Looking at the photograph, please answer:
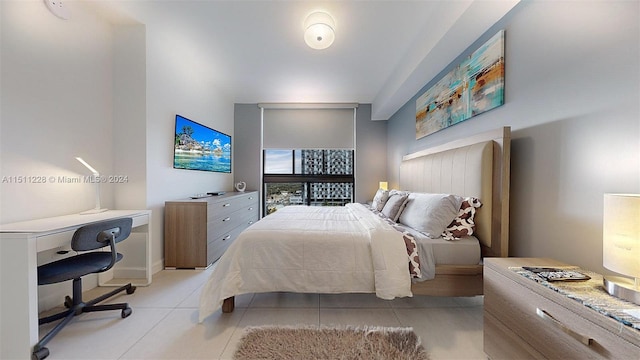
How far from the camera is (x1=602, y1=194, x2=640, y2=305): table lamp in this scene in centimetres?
82

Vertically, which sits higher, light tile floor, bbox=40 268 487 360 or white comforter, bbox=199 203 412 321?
white comforter, bbox=199 203 412 321

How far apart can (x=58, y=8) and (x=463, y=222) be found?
3651mm

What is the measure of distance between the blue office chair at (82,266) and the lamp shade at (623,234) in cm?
264

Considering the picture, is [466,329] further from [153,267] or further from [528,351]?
[153,267]

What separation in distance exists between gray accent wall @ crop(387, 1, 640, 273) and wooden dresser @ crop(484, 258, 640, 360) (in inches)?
11.3

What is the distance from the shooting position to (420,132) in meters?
3.24

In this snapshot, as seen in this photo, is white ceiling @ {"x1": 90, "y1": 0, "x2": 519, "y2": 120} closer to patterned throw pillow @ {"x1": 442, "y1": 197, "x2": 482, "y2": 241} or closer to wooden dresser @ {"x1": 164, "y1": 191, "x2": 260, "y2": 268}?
patterned throw pillow @ {"x1": 442, "y1": 197, "x2": 482, "y2": 241}

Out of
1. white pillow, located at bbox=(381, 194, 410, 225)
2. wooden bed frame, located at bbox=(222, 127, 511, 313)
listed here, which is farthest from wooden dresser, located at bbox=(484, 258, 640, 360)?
white pillow, located at bbox=(381, 194, 410, 225)

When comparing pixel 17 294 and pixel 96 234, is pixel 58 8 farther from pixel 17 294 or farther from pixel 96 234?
pixel 17 294

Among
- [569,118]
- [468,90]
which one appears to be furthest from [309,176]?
[569,118]

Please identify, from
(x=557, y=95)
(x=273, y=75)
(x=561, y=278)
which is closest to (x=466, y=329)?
(x=561, y=278)

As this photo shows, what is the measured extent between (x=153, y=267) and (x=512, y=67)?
376 centimetres

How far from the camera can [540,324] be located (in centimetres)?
100

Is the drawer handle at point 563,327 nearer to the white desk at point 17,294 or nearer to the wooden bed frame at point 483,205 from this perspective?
the wooden bed frame at point 483,205
